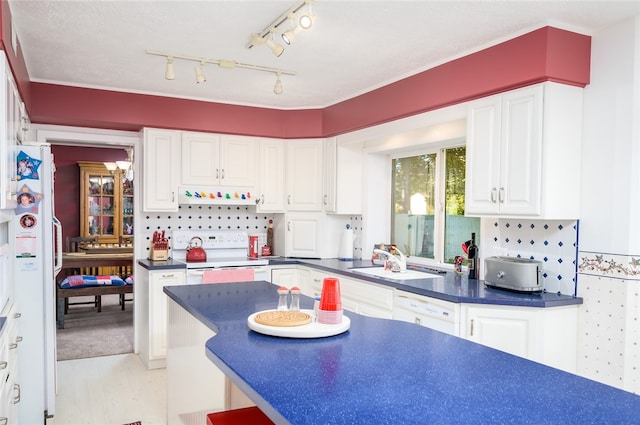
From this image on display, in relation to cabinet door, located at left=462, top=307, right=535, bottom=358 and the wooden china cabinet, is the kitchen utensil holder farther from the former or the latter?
the wooden china cabinet

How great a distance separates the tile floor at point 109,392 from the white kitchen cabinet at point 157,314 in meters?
0.12

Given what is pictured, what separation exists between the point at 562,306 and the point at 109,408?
304 centimetres

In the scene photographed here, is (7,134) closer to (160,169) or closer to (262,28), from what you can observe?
(262,28)

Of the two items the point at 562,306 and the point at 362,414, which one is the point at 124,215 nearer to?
the point at 562,306

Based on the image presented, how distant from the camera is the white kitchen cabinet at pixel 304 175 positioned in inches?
194

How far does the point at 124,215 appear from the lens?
8312 mm

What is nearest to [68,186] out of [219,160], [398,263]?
[219,160]

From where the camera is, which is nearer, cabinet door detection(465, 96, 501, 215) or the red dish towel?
cabinet door detection(465, 96, 501, 215)

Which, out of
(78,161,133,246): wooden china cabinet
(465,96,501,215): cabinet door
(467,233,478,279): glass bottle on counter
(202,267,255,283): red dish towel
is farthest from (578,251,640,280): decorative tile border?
(78,161,133,246): wooden china cabinet

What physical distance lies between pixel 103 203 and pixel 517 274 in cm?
705

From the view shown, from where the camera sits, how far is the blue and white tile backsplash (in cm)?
293

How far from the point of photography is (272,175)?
4.99 m

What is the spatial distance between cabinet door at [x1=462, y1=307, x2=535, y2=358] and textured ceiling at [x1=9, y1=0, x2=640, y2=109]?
5.40ft

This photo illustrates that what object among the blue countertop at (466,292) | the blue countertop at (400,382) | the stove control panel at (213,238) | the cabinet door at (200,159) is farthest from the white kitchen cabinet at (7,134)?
the blue countertop at (466,292)
